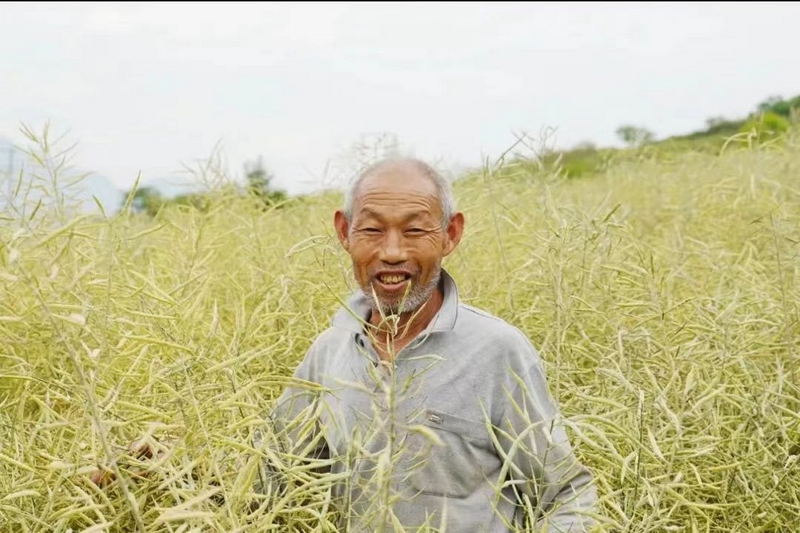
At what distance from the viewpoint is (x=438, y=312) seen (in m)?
1.88

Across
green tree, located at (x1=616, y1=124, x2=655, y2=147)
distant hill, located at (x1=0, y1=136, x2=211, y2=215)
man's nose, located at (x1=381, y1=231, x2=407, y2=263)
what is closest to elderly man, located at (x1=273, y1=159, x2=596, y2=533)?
man's nose, located at (x1=381, y1=231, x2=407, y2=263)

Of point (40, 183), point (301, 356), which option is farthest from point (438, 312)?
point (40, 183)

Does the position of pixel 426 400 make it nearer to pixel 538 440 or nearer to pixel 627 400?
pixel 538 440

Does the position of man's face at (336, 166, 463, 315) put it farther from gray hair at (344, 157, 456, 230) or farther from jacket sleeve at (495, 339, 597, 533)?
jacket sleeve at (495, 339, 597, 533)

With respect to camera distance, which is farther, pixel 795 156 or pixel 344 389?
pixel 795 156

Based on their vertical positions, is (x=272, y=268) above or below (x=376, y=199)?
below

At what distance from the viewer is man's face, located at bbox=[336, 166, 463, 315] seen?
186cm

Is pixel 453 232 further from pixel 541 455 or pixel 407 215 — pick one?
pixel 541 455

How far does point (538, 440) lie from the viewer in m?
1.69

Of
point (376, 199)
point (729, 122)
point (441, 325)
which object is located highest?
point (376, 199)

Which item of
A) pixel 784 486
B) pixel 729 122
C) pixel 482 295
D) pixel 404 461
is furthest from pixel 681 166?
pixel 729 122

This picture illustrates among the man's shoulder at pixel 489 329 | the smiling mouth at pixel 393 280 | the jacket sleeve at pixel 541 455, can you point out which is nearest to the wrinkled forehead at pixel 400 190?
the smiling mouth at pixel 393 280

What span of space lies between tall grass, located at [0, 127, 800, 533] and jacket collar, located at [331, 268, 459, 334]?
12 cm

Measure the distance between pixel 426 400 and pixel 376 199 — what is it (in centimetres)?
46
